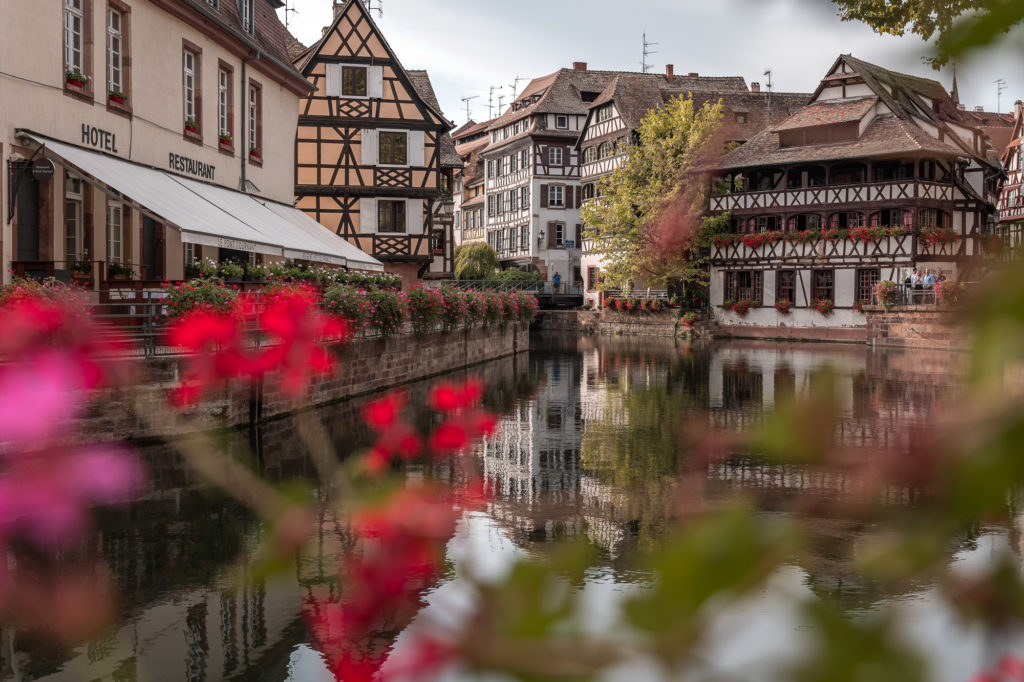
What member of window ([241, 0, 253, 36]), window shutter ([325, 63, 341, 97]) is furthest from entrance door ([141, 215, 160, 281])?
window shutter ([325, 63, 341, 97])

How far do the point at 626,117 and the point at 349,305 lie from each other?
37170 millimetres

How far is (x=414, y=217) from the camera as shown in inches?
1447

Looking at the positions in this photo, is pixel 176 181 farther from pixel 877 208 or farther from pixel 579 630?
pixel 877 208

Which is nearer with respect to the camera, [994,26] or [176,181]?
[994,26]

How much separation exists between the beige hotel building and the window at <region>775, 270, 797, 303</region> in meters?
24.2

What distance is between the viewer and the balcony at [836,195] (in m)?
40.3

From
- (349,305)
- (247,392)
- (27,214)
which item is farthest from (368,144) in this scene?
(247,392)

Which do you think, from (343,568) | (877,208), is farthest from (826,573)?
(877,208)

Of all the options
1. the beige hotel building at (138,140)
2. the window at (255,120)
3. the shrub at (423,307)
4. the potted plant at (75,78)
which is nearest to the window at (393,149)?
the beige hotel building at (138,140)

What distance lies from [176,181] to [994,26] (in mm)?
19174

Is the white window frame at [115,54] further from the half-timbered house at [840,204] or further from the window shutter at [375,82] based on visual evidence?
the half-timbered house at [840,204]

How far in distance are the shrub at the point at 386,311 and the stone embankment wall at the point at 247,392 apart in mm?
389

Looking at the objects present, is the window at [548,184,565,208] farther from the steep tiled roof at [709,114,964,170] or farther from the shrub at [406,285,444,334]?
the shrub at [406,285,444,334]

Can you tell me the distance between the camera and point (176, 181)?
1856cm
